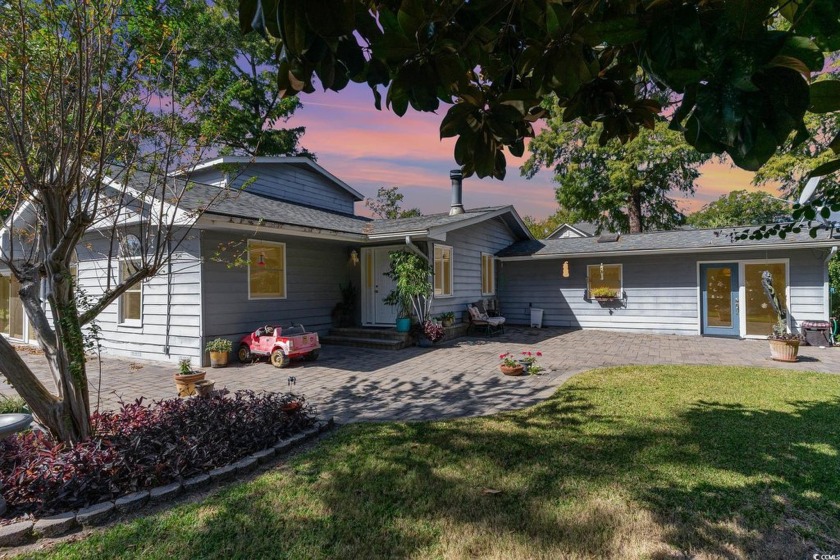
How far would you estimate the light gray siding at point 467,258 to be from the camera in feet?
38.5

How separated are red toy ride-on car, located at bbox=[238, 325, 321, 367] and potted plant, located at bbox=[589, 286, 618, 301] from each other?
347 inches

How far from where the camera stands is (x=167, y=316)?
8.16 meters

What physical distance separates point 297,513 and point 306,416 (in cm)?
171

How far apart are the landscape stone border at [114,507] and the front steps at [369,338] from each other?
6.07m

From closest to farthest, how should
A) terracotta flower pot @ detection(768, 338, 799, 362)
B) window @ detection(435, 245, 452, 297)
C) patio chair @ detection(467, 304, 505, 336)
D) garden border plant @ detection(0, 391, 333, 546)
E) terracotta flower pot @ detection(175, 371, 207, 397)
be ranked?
garden border plant @ detection(0, 391, 333, 546) → terracotta flower pot @ detection(175, 371, 207, 397) → terracotta flower pot @ detection(768, 338, 799, 362) → window @ detection(435, 245, 452, 297) → patio chair @ detection(467, 304, 505, 336)

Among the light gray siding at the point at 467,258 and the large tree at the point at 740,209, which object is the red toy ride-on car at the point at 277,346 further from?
the large tree at the point at 740,209

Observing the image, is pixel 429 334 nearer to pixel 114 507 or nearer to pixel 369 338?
pixel 369 338

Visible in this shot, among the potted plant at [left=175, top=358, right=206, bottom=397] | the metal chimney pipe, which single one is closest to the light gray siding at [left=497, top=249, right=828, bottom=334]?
the metal chimney pipe

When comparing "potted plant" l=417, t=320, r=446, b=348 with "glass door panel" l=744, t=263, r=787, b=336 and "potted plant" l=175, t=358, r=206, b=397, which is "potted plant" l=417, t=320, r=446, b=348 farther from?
"glass door panel" l=744, t=263, r=787, b=336

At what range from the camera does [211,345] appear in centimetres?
770

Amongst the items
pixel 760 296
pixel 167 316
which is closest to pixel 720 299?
pixel 760 296

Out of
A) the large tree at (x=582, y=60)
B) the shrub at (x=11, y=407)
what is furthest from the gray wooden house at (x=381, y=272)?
the large tree at (x=582, y=60)

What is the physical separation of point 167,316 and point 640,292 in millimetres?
12178

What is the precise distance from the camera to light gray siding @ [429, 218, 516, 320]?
38.5 ft
